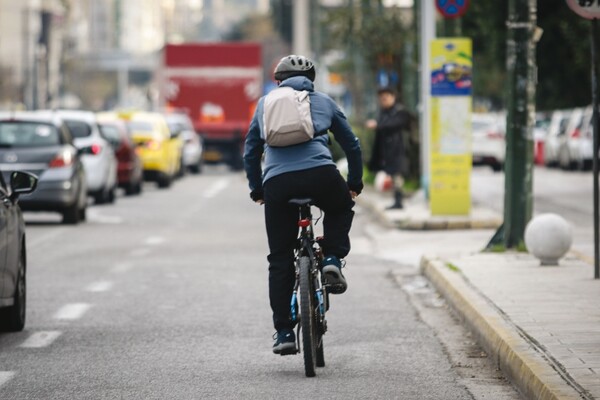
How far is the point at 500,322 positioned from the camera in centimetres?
1054

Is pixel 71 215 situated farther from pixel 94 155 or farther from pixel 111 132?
pixel 111 132

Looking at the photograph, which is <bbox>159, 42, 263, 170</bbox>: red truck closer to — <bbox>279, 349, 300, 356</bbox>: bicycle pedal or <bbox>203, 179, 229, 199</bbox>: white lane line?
<bbox>203, 179, 229, 199</bbox>: white lane line

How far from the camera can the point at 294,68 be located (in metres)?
9.62

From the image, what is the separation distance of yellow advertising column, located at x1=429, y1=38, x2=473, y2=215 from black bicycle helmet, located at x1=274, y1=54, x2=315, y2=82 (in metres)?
12.6

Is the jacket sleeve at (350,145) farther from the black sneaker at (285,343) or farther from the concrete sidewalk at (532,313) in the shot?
the concrete sidewalk at (532,313)

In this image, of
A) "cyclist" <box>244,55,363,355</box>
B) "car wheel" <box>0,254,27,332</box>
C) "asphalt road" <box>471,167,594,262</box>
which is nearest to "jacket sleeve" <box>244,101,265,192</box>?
"cyclist" <box>244,55,363,355</box>

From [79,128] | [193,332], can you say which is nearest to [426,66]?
[79,128]

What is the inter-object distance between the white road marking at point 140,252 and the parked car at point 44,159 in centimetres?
390

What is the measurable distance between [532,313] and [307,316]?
241 cm

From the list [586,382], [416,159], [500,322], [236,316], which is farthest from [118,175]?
[586,382]

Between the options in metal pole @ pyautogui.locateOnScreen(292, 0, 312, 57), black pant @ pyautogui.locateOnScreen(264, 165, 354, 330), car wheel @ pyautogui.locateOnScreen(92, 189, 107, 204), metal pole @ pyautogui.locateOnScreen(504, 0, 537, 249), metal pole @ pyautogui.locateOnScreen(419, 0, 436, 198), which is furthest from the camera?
metal pole @ pyautogui.locateOnScreen(292, 0, 312, 57)

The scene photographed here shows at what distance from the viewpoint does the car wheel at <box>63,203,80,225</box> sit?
2353 centimetres

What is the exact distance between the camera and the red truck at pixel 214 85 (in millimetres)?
49062

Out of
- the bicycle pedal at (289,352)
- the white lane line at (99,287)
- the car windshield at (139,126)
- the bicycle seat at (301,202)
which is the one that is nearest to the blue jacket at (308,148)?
the bicycle seat at (301,202)
